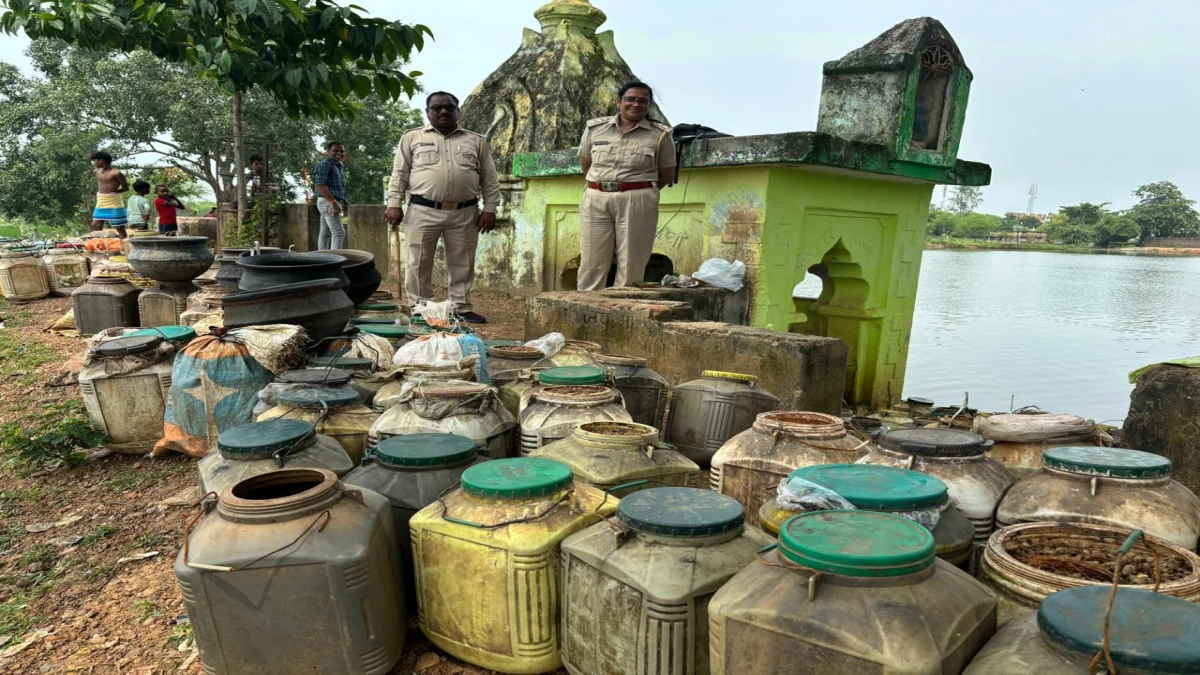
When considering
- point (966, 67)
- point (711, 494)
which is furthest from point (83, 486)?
point (966, 67)

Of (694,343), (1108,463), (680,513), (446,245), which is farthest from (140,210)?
(1108,463)

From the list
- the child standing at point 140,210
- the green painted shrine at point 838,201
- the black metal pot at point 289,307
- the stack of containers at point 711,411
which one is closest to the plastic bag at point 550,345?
the stack of containers at point 711,411

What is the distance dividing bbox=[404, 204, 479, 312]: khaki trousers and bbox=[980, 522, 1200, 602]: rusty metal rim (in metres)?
4.99

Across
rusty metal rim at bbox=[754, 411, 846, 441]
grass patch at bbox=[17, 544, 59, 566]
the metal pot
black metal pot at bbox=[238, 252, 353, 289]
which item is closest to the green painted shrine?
black metal pot at bbox=[238, 252, 353, 289]

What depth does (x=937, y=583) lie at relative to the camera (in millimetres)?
1576

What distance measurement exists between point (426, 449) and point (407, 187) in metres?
4.47

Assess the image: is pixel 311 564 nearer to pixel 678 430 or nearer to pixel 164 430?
pixel 678 430

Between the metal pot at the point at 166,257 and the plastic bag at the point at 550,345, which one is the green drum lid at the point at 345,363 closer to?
the plastic bag at the point at 550,345

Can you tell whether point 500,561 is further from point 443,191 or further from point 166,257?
point 166,257

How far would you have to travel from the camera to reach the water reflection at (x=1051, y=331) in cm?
1126

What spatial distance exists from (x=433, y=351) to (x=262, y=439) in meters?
1.16

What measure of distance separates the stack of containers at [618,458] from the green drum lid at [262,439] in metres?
0.86

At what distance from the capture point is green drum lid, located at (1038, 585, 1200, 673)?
4.07ft

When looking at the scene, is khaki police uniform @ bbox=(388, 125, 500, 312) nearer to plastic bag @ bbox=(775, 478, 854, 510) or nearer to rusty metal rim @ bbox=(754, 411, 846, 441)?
rusty metal rim @ bbox=(754, 411, 846, 441)
